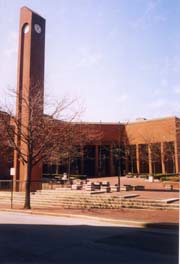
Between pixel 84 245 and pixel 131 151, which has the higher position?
pixel 131 151

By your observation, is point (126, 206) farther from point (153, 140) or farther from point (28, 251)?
point (153, 140)

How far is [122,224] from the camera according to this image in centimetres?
1507

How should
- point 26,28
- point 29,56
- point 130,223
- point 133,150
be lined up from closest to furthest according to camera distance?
point 130,223
point 29,56
point 26,28
point 133,150

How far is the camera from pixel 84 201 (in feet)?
74.3

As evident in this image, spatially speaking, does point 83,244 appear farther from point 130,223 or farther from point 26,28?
point 26,28

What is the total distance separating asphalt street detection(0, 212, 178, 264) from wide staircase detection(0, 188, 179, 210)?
17.8 feet

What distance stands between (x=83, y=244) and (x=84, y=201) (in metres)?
12.4

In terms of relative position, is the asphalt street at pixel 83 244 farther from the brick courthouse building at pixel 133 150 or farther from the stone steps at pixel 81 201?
the brick courthouse building at pixel 133 150

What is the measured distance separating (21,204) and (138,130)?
32.3m

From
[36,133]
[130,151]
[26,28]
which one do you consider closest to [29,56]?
[26,28]

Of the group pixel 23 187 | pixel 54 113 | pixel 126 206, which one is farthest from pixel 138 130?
pixel 126 206

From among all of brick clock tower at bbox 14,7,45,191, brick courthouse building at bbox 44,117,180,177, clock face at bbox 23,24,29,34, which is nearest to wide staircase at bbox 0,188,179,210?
brick clock tower at bbox 14,7,45,191

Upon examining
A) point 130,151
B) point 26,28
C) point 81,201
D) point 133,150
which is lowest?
point 81,201

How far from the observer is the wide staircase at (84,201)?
19737mm
